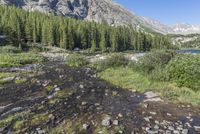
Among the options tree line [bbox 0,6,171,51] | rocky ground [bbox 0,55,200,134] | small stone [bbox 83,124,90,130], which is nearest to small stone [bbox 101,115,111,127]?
rocky ground [bbox 0,55,200,134]

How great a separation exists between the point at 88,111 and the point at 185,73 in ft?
33.9

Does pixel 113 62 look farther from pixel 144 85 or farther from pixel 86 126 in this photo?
pixel 86 126

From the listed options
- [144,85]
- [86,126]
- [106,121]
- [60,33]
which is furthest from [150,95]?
[60,33]

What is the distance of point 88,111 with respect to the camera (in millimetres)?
17703

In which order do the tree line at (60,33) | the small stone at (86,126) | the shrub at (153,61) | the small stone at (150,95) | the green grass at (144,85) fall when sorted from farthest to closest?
the tree line at (60,33)
the shrub at (153,61)
the small stone at (150,95)
the green grass at (144,85)
the small stone at (86,126)

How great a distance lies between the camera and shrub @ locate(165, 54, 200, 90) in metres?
22.7

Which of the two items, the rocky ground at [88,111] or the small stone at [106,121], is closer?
the rocky ground at [88,111]

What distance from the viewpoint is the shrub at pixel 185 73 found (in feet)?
74.4

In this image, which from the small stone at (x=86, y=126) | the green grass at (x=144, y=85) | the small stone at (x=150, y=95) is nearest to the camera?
the small stone at (x=86, y=126)

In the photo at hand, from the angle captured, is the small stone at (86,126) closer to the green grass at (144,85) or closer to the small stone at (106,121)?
the small stone at (106,121)

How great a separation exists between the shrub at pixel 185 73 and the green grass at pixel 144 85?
62 centimetres

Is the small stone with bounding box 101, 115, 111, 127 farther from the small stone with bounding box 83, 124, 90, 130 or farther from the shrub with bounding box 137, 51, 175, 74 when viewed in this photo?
the shrub with bounding box 137, 51, 175, 74

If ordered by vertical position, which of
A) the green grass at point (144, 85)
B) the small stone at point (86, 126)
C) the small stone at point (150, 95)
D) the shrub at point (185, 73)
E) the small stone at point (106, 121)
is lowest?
the small stone at point (86, 126)

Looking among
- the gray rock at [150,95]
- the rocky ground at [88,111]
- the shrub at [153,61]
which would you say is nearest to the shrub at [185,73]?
the gray rock at [150,95]
